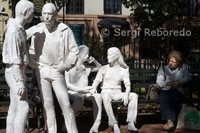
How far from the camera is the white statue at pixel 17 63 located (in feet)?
20.0

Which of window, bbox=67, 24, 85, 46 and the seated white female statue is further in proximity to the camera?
window, bbox=67, 24, 85, 46

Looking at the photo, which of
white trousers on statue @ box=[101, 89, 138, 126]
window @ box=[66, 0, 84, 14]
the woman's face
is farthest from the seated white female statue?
window @ box=[66, 0, 84, 14]

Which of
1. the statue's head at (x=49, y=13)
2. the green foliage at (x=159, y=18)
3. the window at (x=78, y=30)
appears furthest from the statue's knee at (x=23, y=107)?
the window at (x=78, y=30)

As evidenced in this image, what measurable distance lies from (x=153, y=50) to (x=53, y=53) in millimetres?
8296

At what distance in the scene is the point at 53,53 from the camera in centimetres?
675

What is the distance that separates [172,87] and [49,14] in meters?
3.55

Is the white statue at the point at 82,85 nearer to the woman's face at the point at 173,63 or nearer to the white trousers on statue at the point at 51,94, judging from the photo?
the white trousers on statue at the point at 51,94

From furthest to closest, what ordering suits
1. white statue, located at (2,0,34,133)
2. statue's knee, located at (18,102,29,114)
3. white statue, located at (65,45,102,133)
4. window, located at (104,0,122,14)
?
1. window, located at (104,0,122,14)
2. white statue, located at (65,45,102,133)
3. statue's knee, located at (18,102,29,114)
4. white statue, located at (2,0,34,133)

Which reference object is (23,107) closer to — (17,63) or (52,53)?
(17,63)

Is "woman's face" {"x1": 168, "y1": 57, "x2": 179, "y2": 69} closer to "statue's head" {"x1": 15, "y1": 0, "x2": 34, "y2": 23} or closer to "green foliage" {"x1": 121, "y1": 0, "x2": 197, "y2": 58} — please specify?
"statue's head" {"x1": 15, "y1": 0, "x2": 34, "y2": 23}

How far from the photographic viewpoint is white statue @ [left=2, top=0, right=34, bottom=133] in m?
6.11

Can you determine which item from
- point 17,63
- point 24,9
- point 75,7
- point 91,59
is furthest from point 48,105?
point 75,7

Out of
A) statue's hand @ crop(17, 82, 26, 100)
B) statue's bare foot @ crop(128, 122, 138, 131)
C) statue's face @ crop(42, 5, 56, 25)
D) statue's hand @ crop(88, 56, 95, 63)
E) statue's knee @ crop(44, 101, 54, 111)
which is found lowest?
statue's bare foot @ crop(128, 122, 138, 131)

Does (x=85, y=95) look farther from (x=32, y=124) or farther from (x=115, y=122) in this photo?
(x=32, y=124)
